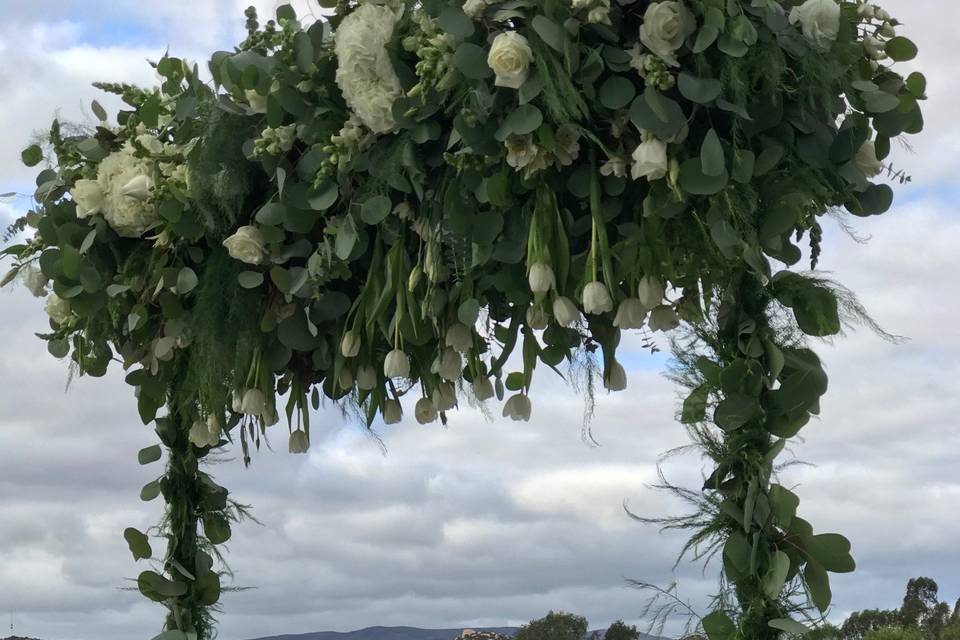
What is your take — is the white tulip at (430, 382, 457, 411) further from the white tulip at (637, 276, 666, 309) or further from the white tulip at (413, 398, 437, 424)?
the white tulip at (637, 276, 666, 309)

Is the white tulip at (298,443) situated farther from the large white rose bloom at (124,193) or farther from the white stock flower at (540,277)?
the white stock flower at (540,277)

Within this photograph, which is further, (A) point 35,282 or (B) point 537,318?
(A) point 35,282

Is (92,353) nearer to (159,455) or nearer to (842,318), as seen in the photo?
(159,455)

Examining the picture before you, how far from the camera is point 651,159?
73.2 inches

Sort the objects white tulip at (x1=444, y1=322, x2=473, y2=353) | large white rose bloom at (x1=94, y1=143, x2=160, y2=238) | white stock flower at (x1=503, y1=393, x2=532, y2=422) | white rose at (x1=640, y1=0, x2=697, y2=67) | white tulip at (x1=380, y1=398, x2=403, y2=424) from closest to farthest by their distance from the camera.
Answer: white rose at (x1=640, y1=0, x2=697, y2=67)
white tulip at (x1=444, y1=322, x2=473, y2=353)
white stock flower at (x1=503, y1=393, x2=532, y2=422)
large white rose bloom at (x1=94, y1=143, x2=160, y2=238)
white tulip at (x1=380, y1=398, x2=403, y2=424)

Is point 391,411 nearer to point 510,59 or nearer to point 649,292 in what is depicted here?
point 649,292

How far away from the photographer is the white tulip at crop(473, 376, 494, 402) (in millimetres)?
2494

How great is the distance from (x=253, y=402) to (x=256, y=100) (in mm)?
768

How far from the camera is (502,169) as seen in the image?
2068 millimetres

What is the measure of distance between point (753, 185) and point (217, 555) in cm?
194

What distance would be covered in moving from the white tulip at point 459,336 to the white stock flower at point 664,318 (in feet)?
1.34

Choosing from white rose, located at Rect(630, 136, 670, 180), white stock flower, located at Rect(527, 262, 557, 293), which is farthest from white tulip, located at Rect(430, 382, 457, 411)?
white rose, located at Rect(630, 136, 670, 180)

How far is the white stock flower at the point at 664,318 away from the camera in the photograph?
7.32 feet

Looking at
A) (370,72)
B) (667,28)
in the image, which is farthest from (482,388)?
(667,28)
